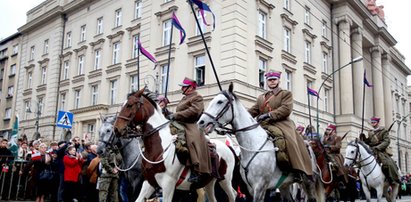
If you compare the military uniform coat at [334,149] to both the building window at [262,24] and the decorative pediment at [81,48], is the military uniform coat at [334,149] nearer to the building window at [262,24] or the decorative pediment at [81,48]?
the building window at [262,24]

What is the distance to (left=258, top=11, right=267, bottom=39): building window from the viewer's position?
89.6 ft

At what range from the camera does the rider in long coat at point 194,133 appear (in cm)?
729

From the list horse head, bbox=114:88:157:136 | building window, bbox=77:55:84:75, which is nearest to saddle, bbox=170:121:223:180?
horse head, bbox=114:88:157:136

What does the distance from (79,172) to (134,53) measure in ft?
65.6

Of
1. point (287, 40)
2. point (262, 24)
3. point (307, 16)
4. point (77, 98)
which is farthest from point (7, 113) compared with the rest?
point (307, 16)

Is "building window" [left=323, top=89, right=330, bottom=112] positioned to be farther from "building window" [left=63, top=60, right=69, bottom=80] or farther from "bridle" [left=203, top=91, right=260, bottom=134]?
"bridle" [left=203, top=91, right=260, bottom=134]

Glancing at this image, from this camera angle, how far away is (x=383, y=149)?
43.8ft

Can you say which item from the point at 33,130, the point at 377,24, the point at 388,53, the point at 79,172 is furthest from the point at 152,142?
the point at 388,53

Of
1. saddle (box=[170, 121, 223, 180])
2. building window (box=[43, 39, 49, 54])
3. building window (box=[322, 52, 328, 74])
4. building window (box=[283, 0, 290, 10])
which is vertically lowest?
saddle (box=[170, 121, 223, 180])

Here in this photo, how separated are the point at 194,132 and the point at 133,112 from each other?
1.26 meters

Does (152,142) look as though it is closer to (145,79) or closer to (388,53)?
(145,79)

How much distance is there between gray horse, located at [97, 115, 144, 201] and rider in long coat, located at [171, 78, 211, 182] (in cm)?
194

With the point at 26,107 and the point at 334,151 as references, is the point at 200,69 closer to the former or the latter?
the point at 334,151

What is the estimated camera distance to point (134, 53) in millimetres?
30969
